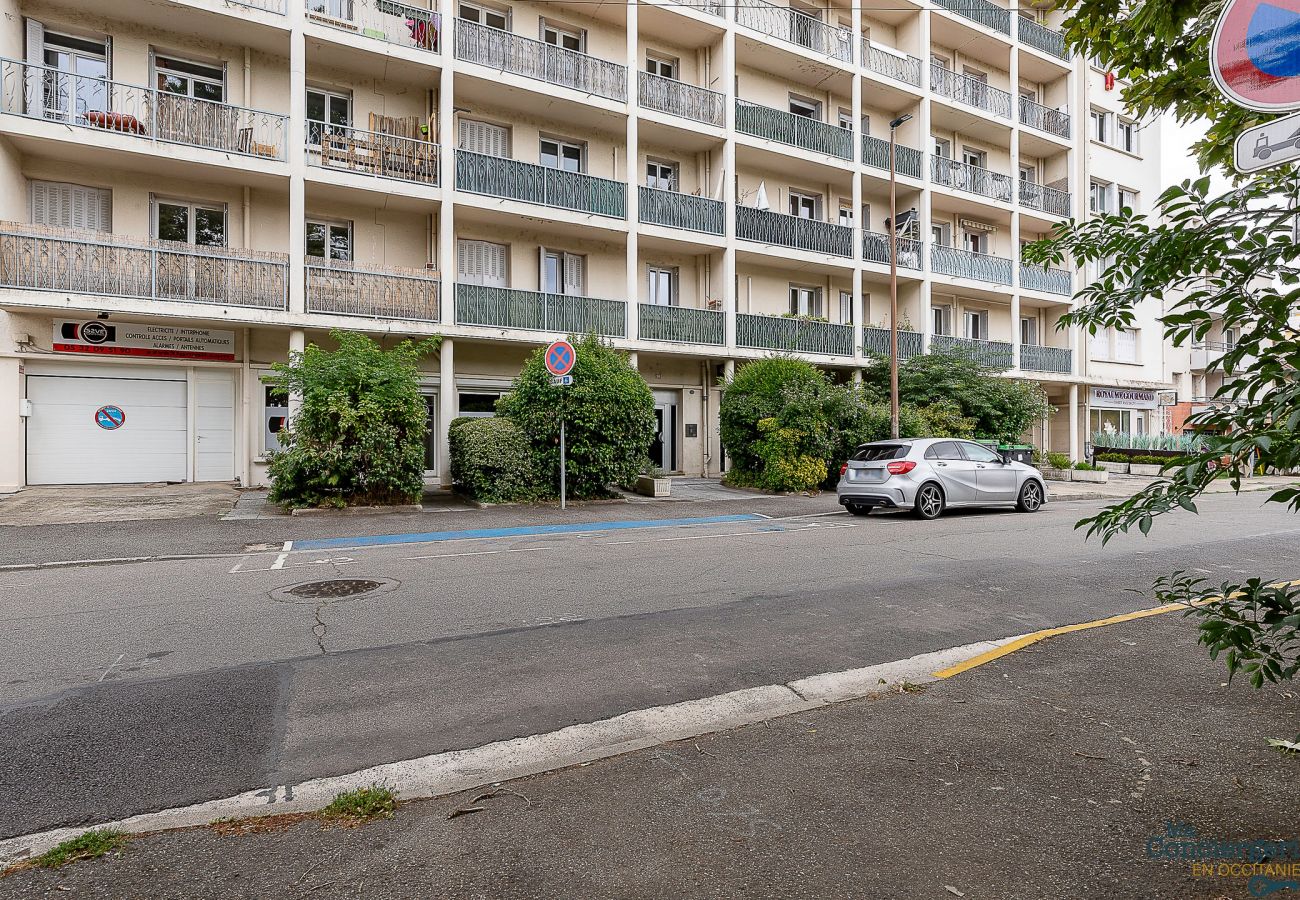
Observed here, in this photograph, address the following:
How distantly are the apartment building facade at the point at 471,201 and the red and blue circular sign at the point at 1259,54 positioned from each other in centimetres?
1614

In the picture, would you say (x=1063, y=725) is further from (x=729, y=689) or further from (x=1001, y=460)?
(x=1001, y=460)

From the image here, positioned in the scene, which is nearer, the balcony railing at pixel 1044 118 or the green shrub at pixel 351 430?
the green shrub at pixel 351 430

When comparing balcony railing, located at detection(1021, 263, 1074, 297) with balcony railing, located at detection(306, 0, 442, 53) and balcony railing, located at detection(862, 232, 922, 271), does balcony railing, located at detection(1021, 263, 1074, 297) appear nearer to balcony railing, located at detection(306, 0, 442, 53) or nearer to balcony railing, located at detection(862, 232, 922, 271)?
balcony railing, located at detection(862, 232, 922, 271)

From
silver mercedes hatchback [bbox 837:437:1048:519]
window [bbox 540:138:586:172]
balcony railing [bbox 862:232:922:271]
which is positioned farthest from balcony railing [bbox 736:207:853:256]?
silver mercedes hatchback [bbox 837:437:1048:519]

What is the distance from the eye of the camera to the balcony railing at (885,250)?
80.4ft

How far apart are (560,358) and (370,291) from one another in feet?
18.6

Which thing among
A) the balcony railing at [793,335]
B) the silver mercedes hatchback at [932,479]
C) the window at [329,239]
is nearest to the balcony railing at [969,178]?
the balcony railing at [793,335]

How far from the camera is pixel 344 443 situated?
13.5 m

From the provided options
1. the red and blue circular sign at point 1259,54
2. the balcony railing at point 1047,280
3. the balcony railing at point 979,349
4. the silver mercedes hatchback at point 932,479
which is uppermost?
the balcony railing at point 1047,280

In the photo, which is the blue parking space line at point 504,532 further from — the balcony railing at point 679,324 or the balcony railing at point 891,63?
the balcony railing at point 891,63

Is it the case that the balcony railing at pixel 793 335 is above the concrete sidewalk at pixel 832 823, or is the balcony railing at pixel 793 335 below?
above

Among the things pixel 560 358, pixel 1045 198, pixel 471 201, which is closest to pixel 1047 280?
pixel 1045 198

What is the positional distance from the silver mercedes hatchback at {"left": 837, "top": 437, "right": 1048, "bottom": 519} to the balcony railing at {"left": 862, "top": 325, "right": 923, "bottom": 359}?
9.42 metres

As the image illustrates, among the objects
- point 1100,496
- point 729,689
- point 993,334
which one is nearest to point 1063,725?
point 729,689
